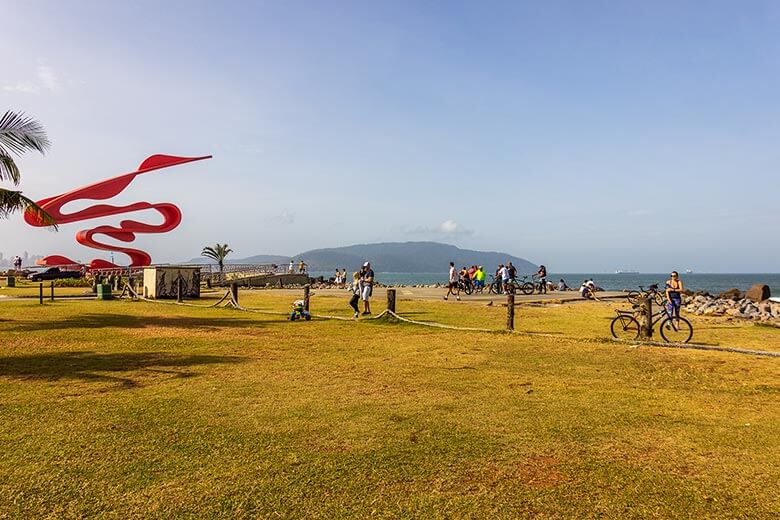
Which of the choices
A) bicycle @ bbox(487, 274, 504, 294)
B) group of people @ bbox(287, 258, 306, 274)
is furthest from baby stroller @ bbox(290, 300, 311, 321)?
group of people @ bbox(287, 258, 306, 274)

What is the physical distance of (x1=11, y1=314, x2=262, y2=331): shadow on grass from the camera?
14891 millimetres

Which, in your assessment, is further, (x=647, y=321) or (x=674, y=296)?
(x=674, y=296)

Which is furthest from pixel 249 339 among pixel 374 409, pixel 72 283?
pixel 72 283

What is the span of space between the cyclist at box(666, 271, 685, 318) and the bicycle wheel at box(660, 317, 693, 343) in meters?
0.28

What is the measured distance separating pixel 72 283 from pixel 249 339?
34461 mm

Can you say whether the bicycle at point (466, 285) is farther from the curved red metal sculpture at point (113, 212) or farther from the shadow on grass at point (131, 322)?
the curved red metal sculpture at point (113, 212)

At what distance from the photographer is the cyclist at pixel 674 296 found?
Answer: 49.1 feet

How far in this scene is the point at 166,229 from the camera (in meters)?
45.2

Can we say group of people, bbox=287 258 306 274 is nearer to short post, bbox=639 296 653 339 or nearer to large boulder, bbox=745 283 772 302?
large boulder, bbox=745 283 772 302

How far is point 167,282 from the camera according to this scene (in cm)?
2859

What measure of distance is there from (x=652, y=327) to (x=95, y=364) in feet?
41.2

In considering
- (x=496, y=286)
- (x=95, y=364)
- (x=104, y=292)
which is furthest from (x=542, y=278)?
(x=95, y=364)

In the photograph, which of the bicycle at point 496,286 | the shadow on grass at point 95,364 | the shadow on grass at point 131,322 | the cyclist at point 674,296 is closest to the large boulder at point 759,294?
the bicycle at point 496,286

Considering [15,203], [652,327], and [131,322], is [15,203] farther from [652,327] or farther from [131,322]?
[652,327]
